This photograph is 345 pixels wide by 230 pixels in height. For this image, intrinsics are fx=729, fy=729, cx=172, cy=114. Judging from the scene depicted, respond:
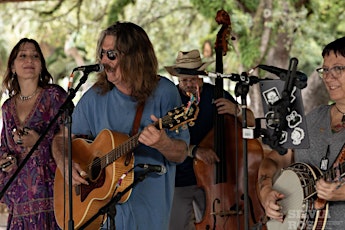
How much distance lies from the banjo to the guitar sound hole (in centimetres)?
93

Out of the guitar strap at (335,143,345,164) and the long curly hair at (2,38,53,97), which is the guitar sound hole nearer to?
the long curly hair at (2,38,53,97)

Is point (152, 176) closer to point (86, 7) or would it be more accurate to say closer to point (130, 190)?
point (130, 190)

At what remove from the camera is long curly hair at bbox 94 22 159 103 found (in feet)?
12.2

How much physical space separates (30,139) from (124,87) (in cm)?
81

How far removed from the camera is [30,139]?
4.27m

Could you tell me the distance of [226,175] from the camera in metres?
4.62

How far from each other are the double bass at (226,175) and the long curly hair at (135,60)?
0.91 m

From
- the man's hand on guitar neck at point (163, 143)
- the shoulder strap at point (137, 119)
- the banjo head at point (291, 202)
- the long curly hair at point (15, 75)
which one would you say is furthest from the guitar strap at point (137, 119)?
the long curly hair at point (15, 75)

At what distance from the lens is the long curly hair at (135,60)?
146 inches

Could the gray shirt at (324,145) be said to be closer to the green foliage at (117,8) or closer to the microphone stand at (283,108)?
the microphone stand at (283,108)

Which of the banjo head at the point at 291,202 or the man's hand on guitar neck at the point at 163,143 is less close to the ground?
the man's hand on guitar neck at the point at 163,143

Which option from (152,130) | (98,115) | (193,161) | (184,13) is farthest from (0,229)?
(184,13)

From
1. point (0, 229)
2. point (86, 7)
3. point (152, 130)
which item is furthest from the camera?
point (86, 7)

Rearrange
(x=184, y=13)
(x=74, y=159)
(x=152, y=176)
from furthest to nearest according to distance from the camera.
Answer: (x=184, y=13), (x=74, y=159), (x=152, y=176)
